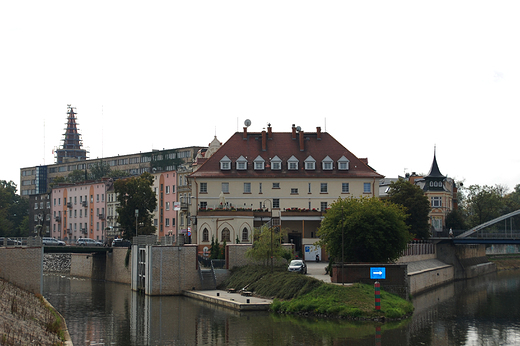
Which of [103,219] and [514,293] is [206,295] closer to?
[514,293]

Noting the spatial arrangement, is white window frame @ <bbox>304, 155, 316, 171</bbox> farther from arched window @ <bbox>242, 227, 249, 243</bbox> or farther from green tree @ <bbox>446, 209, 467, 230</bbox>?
green tree @ <bbox>446, 209, 467, 230</bbox>

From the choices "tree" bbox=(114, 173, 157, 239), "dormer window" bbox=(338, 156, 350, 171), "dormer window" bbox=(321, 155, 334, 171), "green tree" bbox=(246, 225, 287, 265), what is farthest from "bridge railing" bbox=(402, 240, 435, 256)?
"tree" bbox=(114, 173, 157, 239)

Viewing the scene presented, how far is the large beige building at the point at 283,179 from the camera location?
3342 inches

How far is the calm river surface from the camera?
39.6 meters

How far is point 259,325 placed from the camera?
142 ft

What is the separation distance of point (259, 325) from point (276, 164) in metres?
45.9

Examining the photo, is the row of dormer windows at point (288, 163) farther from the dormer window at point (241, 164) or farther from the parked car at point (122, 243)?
the parked car at point (122, 243)

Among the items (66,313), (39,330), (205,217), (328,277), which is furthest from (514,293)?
(39,330)

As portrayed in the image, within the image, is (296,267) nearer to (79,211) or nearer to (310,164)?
(310,164)

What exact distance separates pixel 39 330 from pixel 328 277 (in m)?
27.0

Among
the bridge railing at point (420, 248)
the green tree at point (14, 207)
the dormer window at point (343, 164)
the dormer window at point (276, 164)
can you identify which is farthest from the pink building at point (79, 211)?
the bridge railing at point (420, 248)

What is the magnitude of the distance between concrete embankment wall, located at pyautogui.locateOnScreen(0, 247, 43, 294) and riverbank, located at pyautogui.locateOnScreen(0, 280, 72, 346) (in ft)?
10.7

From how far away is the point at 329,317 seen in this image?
148ft

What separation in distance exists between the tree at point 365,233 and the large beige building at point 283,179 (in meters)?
26.5
